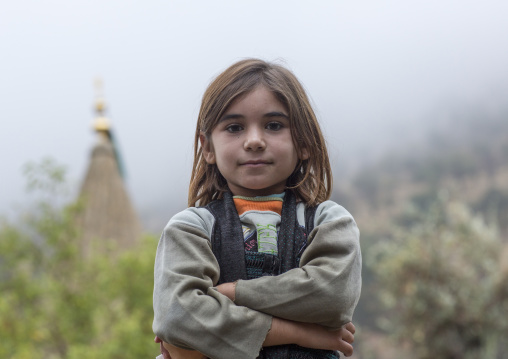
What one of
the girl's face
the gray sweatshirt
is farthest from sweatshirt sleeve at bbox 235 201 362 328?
the girl's face

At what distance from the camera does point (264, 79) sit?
5.68 ft

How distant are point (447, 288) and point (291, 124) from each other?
1110 cm

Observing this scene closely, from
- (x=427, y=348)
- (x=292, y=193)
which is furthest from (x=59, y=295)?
(x=292, y=193)

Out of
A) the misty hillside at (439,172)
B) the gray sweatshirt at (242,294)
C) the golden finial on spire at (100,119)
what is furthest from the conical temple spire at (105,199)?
the gray sweatshirt at (242,294)

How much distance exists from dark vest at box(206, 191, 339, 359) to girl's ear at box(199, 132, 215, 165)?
18cm

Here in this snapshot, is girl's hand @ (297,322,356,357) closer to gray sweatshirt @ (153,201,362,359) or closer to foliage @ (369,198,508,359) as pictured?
gray sweatshirt @ (153,201,362,359)

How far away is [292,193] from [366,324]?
2080cm

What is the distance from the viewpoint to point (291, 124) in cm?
172

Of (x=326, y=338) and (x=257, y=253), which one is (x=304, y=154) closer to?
(x=257, y=253)

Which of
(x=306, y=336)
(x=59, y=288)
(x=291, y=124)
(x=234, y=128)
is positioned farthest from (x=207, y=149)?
(x=59, y=288)

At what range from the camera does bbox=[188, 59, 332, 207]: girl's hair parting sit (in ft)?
5.64

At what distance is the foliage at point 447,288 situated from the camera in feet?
38.7

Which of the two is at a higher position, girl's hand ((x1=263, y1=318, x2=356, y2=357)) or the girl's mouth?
the girl's mouth

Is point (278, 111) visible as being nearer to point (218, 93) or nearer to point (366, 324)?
point (218, 93)
